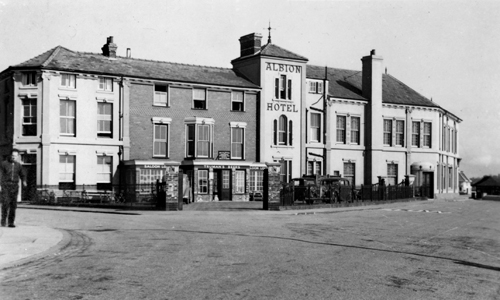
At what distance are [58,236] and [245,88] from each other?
30337 mm

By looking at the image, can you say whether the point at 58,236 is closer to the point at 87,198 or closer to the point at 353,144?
the point at 87,198

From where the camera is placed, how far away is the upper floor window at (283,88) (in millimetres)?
45938

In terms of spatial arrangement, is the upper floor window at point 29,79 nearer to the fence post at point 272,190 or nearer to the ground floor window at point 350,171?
the fence post at point 272,190

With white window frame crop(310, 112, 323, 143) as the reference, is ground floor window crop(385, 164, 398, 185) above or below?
below

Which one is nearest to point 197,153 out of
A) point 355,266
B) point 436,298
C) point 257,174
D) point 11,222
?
point 257,174

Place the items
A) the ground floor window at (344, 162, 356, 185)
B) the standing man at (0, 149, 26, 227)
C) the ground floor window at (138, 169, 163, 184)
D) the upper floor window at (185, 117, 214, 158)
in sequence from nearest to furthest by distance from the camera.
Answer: the standing man at (0, 149, 26, 227), the ground floor window at (138, 169, 163, 184), the upper floor window at (185, 117, 214, 158), the ground floor window at (344, 162, 356, 185)

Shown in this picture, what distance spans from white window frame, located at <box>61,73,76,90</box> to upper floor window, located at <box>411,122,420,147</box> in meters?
29.9

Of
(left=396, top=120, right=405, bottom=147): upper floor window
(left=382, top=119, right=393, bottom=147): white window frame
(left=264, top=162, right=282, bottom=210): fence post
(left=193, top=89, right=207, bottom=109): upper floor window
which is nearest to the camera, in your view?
(left=264, top=162, right=282, bottom=210): fence post

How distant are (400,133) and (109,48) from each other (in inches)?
1027

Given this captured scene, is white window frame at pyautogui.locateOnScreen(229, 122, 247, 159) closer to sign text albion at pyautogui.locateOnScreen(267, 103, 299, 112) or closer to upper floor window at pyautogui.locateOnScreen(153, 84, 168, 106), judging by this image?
sign text albion at pyautogui.locateOnScreen(267, 103, 299, 112)

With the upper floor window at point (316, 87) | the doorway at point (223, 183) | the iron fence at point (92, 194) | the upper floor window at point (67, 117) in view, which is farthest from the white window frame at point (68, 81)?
the upper floor window at point (316, 87)

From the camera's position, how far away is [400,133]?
2095 inches

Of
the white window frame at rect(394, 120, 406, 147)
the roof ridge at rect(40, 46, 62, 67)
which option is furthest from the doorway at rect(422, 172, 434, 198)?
the roof ridge at rect(40, 46, 62, 67)

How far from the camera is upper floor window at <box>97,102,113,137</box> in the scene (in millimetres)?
39625
